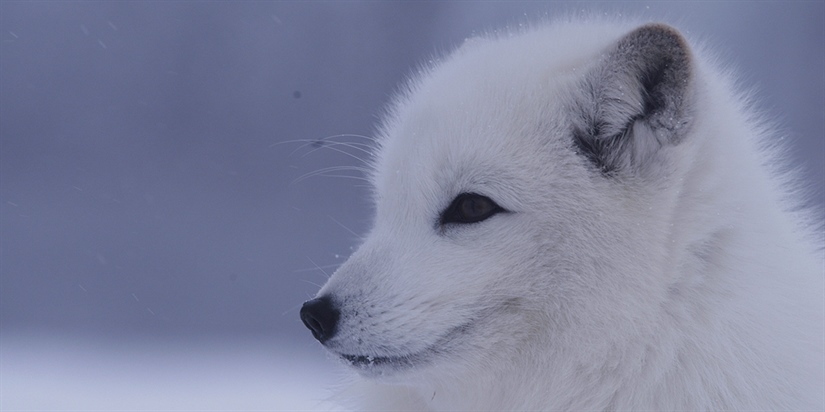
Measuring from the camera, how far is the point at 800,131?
331 inches

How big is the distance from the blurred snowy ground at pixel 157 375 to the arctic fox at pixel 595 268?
5.80ft

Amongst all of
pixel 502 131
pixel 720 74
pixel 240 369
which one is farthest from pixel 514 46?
pixel 240 369

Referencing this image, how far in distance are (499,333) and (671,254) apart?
0.44 metres

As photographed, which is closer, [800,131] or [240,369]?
[240,369]

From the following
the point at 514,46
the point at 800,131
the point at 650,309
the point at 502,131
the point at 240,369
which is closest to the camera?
the point at 650,309

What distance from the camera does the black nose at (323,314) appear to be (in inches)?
73.3

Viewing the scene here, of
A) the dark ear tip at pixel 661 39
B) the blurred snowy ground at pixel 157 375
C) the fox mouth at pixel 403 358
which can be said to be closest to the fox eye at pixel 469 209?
the fox mouth at pixel 403 358

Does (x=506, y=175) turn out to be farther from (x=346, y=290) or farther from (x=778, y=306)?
(x=778, y=306)

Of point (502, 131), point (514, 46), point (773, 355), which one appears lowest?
point (773, 355)

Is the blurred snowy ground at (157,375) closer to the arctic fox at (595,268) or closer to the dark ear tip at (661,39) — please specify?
the arctic fox at (595,268)

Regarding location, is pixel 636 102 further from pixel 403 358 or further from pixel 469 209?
pixel 403 358

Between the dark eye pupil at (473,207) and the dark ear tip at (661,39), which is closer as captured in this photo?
the dark ear tip at (661,39)

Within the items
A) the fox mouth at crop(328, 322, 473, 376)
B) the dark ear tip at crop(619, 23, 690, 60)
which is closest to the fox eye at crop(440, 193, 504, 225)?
the fox mouth at crop(328, 322, 473, 376)

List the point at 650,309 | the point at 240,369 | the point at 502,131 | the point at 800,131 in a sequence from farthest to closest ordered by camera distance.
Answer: the point at 800,131 < the point at 240,369 < the point at 502,131 < the point at 650,309
